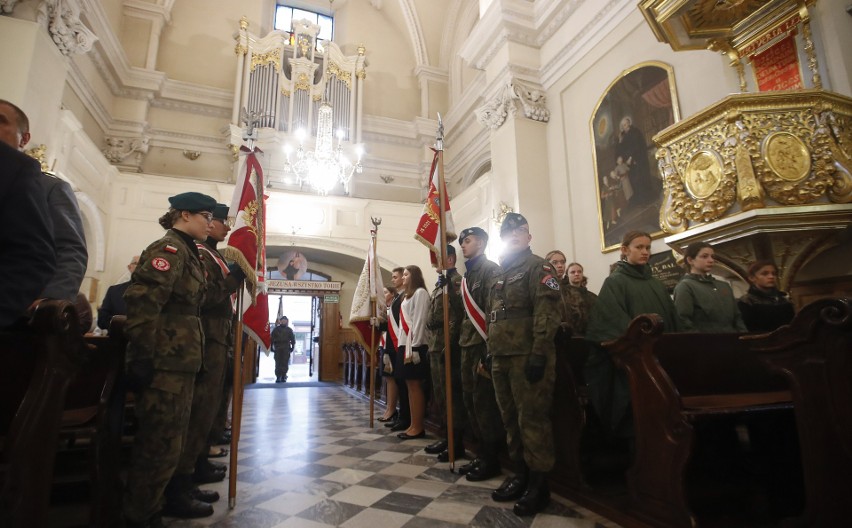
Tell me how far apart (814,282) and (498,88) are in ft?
17.2

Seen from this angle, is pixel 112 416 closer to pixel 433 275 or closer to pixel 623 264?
pixel 623 264

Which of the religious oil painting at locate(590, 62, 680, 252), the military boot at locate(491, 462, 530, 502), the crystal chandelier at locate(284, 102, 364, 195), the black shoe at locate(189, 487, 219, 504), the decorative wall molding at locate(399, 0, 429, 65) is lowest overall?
the black shoe at locate(189, 487, 219, 504)

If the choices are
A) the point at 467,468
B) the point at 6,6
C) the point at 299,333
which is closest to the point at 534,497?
the point at 467,468

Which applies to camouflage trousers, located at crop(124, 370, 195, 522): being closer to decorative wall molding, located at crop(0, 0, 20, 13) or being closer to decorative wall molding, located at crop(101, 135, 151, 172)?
decorative wall molding, located at crop(0, 0, 20, 13)

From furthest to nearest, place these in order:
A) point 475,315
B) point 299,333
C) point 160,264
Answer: point 299,333 → point 475,315 → point 160,264

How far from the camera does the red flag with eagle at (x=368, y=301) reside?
5137 mm

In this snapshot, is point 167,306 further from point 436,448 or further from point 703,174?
point 703,174

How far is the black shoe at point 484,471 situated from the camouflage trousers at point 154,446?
1622mm

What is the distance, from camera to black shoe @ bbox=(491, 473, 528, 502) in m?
2.32

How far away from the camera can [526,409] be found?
2.30m

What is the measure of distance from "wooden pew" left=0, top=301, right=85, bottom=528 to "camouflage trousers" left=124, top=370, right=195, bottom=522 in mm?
345

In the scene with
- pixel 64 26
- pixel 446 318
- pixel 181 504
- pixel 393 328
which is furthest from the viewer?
pixel 64 26

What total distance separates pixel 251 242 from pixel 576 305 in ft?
8.56

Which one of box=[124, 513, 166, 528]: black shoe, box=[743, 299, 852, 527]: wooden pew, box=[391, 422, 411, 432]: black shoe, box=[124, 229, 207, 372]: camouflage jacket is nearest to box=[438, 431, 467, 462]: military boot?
box=[391, 422, 411, 432]: black shoe
